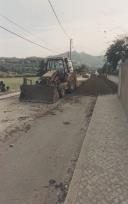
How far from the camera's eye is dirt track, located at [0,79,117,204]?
19.7ft

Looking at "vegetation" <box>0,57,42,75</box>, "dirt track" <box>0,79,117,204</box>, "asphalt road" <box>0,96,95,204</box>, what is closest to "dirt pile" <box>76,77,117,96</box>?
"dirt track" <box>0,79,117,204</box>

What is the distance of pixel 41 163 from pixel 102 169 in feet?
4.66

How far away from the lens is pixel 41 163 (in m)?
7.66

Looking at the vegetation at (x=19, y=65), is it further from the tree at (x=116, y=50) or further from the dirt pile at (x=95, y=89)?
the dirt pile at (x=95, y=89)

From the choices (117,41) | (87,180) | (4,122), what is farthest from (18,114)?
(117,41)

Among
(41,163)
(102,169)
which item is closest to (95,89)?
(41,163)

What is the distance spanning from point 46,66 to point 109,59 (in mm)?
41018

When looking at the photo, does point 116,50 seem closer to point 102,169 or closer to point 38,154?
point 38,154

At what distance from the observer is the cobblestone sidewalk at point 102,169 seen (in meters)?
5.65

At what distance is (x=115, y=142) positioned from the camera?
370 inches

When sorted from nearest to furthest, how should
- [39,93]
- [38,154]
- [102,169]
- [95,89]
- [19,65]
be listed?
[102,169], [38,154], [39,93], [95,89], [19,65]

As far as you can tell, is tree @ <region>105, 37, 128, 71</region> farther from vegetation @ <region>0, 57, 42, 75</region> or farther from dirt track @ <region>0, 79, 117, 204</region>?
dirt track @ <region>0, 79, 117, 204</region>

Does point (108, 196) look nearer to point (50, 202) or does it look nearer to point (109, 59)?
point (50, 202)

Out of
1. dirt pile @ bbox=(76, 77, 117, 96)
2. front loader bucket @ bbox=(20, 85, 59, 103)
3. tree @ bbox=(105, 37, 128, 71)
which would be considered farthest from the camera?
tree @ bbox=(105, 37, 128, 71)
